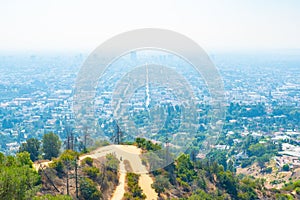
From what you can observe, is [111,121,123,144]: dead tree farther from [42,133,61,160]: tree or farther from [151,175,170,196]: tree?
[42,133,61,160]: tree

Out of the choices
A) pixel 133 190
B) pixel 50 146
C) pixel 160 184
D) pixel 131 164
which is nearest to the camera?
pixel 131 164

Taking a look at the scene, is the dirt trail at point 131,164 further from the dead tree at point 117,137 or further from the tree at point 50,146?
the tree at point 50,146

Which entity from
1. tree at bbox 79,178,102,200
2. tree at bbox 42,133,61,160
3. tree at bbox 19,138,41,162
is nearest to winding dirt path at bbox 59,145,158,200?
tree at bbox 79,178,102,200

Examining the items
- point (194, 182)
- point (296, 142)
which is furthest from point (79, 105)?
point (296, 142)

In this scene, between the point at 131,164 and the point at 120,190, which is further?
the point at 120,190

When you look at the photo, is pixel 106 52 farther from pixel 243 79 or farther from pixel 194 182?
pixel 243 79

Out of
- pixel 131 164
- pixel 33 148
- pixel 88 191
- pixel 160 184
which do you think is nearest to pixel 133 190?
pixel 160 184

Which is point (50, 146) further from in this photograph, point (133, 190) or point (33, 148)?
point (133, 190)

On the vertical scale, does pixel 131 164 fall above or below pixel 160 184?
above

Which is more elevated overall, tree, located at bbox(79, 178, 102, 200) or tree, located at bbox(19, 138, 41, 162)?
tree, located at bbox(19, 138, 41, 162)
